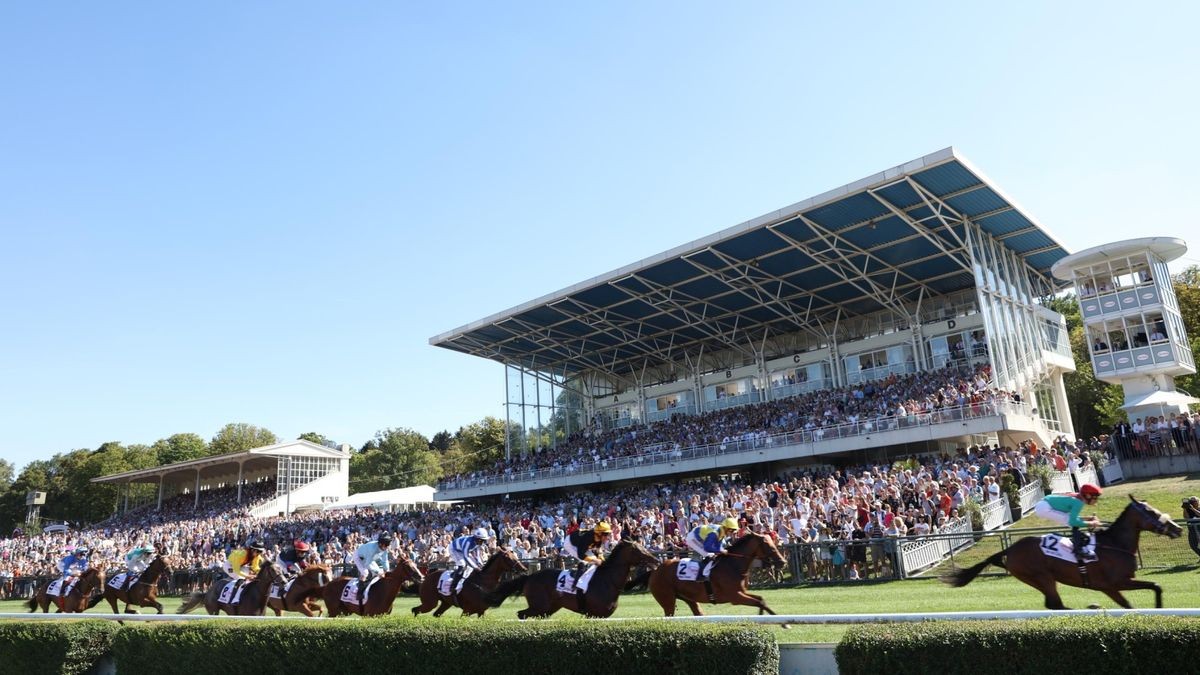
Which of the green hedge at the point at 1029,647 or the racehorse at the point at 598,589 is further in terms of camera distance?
the racehorse at the point at 598,589

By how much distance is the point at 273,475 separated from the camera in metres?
53.2

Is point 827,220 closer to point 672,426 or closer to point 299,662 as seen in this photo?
point 672,426

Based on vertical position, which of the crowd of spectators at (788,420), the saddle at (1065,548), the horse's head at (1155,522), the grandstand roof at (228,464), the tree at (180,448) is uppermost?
the tree at (180,448)

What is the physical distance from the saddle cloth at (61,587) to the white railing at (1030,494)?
1948cm

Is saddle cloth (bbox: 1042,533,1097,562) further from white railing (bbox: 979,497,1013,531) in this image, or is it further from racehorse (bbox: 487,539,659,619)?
white railing (bbox: 979,497,1013,531)

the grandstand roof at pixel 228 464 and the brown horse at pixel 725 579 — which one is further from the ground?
the grandstand roof at pixel 228 464

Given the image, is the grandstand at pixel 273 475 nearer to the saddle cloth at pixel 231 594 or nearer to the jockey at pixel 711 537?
the saddle cloth at pixel 231 594

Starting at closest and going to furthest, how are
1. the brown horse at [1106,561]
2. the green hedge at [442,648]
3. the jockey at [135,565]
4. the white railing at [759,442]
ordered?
the green hedge at [442,648], the brown horse at [1106,561], the jockey at [135,565], the white railing at [759,442]

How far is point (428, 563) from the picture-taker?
20359 millimetres

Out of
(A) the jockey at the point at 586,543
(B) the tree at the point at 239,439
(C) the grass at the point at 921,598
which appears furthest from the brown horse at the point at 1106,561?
(B) the tree at the point at 239,439

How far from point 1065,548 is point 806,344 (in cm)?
3191

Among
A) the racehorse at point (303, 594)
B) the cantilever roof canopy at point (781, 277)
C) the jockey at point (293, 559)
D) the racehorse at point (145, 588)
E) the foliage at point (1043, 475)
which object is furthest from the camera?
the cantilever roof canopy at point (781, 277)

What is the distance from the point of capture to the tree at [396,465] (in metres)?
65.6

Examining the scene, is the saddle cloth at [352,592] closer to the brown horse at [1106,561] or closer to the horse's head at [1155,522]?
the brown horse at [1106,561]
